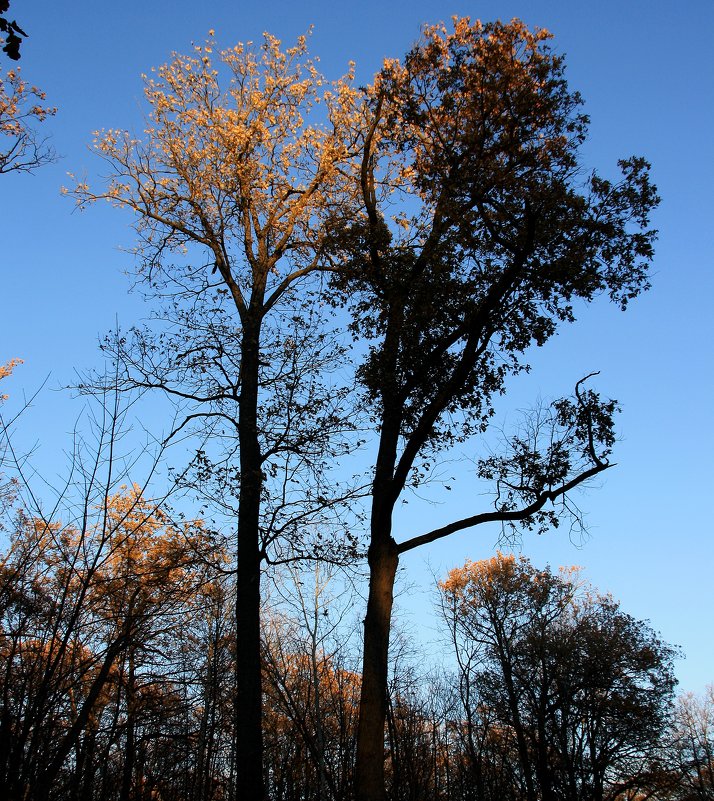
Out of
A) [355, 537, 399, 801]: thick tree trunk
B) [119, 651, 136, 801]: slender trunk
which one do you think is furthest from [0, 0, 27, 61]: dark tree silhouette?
[355, 537, 399, 801]: thick tree trunk

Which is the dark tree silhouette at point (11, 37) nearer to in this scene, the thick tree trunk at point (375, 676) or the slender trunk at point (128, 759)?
the slender trunk at point (128, 759)

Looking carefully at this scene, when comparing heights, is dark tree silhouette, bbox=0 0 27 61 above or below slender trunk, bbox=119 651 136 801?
above

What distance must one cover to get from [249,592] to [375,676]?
2.15 meters

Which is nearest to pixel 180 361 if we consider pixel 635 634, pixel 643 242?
pixel 643 242

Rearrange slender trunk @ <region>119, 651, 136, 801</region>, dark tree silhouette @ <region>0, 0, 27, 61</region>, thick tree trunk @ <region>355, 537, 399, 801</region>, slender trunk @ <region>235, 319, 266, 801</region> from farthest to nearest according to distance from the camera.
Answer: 1. slender trunk @ <region>235, 319, 266, 801</region>
2. thick tree trunk @ <region>355, 537, 399, 801</region>
3. slender trunk @ <region>119, 651, 136, 801</region>
4. dark tree silhouette @ <region>0, 0, 27, 61</region>

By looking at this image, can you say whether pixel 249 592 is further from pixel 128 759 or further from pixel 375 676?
pixel 128 759

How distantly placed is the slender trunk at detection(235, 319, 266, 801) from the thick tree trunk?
1.48m

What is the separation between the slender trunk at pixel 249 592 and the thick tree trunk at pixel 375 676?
148cm

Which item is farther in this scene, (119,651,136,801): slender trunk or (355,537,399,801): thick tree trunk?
(355,537,399,801): thick tree trunk

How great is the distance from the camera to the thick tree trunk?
6.60 meters

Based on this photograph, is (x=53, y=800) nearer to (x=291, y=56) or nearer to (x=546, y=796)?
(x=291, y=56)

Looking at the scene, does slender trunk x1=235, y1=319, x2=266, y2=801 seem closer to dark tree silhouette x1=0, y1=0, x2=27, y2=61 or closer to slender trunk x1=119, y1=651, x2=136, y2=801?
slender trunk x1=119, y1=651, x2=136, y2=801

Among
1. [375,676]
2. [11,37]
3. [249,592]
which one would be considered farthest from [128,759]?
[11,37]

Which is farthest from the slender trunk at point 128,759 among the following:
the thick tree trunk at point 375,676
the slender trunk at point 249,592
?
the thick tree trunk at point 375,676
